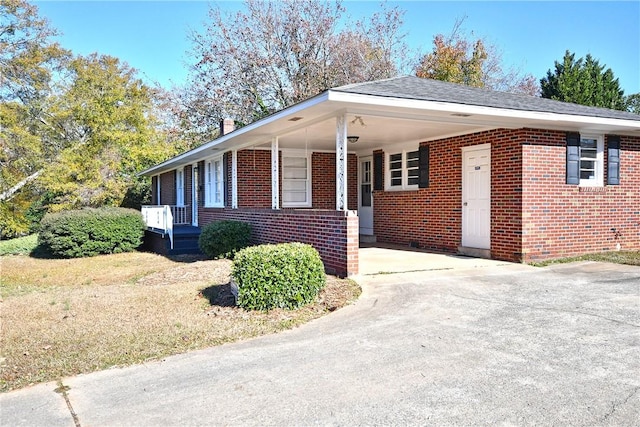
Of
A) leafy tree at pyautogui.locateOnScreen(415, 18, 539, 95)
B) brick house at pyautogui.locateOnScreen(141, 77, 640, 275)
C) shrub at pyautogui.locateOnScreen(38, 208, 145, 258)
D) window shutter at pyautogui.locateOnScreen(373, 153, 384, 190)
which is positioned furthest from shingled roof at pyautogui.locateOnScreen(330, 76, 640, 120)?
leafy tree at pyautogui.locateOnScreen(415, 18, 539, 95)

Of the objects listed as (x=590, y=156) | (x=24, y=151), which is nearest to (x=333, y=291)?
(x=590, y=156)

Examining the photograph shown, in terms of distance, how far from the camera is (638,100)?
32062 millimetres

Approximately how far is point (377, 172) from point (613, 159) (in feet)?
18.6

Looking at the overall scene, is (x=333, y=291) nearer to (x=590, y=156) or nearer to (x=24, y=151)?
(x=590, y=156)

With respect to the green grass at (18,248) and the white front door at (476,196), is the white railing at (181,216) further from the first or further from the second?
the white front door at (476,196)

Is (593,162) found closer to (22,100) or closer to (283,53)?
(283,53)

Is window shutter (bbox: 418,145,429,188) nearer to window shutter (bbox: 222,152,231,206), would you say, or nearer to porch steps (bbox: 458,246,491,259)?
porch steps (bbox: 458,246,491,259)

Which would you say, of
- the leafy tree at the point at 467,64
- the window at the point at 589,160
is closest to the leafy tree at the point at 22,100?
the window at the point at 589,160

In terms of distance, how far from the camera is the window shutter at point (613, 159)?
10.1m

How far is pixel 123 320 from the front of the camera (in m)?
5.71

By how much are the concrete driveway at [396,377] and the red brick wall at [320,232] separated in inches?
71.0

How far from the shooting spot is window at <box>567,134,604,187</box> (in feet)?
31.7

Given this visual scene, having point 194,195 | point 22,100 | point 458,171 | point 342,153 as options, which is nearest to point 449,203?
point 458,171

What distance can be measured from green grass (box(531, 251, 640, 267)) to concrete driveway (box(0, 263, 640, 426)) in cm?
332
